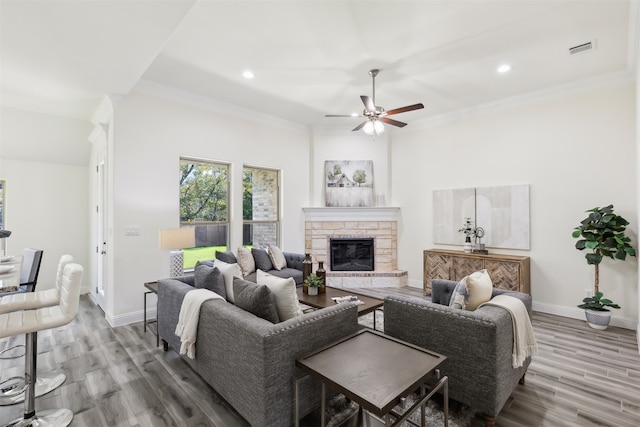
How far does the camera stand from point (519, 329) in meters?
2.08

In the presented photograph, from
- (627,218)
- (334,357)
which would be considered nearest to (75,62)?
→ (334,357)

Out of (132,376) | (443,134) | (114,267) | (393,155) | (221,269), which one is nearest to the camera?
(132,376)

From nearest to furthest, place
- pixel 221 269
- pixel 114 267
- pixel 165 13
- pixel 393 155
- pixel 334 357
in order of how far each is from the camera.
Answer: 1. pixel 334 357
2. pixel 165 13
3. pixel 221 269
4. pixel 114 267
5. pixel 393 155

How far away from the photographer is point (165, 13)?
2258mm

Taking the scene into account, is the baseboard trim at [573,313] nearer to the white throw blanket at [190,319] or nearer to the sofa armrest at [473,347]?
the sofa armrest at [473,347]

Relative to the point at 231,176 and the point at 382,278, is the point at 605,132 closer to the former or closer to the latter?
the point at 382,278

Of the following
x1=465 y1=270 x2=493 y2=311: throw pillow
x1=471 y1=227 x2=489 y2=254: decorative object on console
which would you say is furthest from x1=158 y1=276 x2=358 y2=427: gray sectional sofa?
x1=471 y1=227 x2=489 y2=254: decorative object on console

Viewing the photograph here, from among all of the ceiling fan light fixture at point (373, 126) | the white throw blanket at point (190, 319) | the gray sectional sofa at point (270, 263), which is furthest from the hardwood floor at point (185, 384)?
the ceiling fan light fixture at point (373, 126)

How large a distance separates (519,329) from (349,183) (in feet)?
14.4

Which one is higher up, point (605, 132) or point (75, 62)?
point (75, 62)

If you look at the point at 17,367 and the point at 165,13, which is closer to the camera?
the point at 165,13

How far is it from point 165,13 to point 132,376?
3.00 meters

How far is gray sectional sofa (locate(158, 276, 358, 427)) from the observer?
67.6 inches

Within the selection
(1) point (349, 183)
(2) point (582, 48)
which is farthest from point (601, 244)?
(1) point (349, 183)
